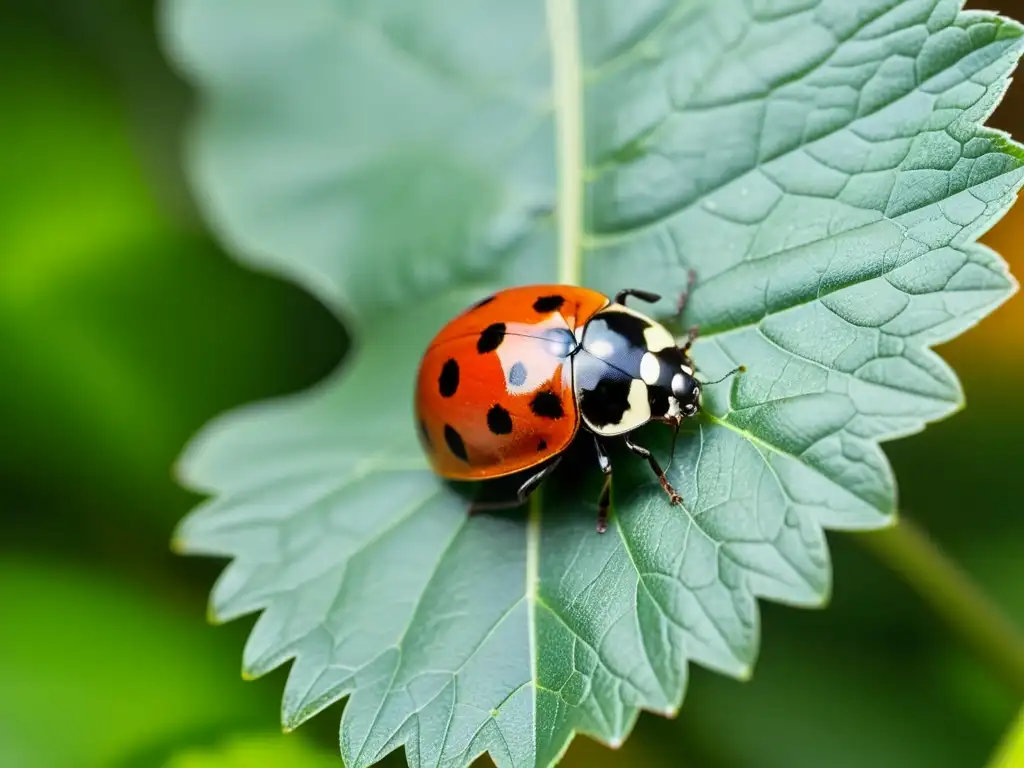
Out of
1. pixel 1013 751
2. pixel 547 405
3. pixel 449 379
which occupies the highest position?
pixel 449 379

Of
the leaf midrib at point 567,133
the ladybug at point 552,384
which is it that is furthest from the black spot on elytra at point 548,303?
the leaf midrib at point 567,133

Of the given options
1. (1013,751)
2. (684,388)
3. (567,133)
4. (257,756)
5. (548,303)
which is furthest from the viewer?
(567,133)

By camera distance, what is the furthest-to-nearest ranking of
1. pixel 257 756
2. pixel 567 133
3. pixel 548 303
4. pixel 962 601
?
pixel 567 133
pixel 962 601
pixel 257 756
pixel 548 303

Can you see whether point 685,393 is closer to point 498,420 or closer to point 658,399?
point 658,399

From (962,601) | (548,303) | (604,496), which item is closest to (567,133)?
(548,303)

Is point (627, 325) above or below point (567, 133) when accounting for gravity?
below

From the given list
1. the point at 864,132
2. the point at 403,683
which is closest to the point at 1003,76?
the point at 864,132

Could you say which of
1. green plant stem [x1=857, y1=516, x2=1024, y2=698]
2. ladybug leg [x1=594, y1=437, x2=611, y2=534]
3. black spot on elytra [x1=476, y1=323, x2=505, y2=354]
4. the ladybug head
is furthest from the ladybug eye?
green plant stem [x1=857, y1=516, x2=1024, y2=698]

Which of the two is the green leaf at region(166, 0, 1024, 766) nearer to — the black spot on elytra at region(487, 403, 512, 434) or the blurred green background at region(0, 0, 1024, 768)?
the black spot on elytra at region(487, 403, 512, 434)
